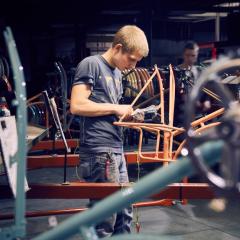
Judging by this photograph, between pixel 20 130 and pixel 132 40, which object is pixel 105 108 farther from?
pixel 20 130

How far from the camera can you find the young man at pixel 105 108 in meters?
2.88

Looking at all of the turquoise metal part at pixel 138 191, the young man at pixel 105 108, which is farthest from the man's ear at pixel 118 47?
the turquoise metal part at pixel 138 191

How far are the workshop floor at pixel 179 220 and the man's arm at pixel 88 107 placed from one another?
1.37m

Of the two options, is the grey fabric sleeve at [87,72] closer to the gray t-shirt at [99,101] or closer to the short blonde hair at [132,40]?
the gray t-shirt at [99,101]

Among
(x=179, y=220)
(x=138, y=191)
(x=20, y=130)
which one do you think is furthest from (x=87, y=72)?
(x=179, y=220)

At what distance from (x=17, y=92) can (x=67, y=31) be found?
54.8 feet

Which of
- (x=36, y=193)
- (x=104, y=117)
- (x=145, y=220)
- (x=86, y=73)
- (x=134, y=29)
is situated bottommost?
(x=145, y=220)

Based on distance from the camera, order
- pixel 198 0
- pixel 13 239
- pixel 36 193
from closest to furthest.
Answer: pixel 13 239 < pixel 36 193 < pixel 198 0

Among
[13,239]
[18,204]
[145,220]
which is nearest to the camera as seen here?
[18,204]

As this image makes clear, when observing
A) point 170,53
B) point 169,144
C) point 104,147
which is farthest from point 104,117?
point 170,53

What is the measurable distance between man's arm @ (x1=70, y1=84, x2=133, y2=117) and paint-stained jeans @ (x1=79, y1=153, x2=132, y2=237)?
0.28m

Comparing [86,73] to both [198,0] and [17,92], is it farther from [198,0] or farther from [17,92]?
[198,0]

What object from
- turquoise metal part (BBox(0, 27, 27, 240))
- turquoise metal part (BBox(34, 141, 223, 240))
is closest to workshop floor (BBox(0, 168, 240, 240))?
turquoise metal part (BBox(0, 27, 27, 240))

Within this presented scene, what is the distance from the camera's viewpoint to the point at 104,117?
299 centimetres
